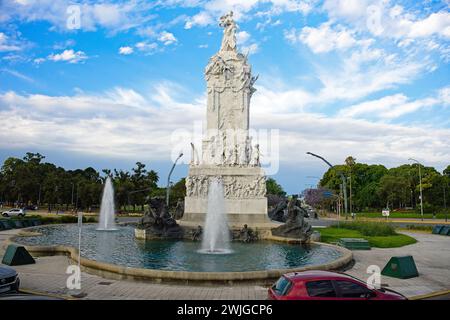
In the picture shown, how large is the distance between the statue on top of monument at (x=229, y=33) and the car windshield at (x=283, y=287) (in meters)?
32.2

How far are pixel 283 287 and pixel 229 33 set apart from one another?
111 ft

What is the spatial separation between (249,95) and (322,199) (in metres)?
64.8

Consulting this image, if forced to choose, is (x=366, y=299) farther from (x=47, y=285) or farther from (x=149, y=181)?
(x=149, y=181)

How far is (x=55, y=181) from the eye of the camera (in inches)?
3046

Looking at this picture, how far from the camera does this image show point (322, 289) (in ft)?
29.9

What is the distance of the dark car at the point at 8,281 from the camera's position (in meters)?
11.3

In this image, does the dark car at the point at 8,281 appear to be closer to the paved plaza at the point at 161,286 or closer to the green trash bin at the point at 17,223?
the paved plaza at the point at 161,286

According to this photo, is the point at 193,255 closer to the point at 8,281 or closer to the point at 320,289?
the point at 8,281

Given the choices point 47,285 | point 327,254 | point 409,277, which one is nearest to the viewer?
point 47,285

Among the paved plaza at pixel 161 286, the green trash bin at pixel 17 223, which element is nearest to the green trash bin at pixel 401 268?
the paved plaza at pixel 161 286

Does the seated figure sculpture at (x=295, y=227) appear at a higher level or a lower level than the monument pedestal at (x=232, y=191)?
lower

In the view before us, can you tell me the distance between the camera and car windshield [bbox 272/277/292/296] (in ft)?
29.5

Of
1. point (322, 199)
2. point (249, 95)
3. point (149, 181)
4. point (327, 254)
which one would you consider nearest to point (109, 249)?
Result: point (327, 254)

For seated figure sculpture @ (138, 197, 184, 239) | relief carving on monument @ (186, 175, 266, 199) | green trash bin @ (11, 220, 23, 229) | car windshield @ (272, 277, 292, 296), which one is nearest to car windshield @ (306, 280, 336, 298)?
car windshield @ (272, 277, 292, 296)
